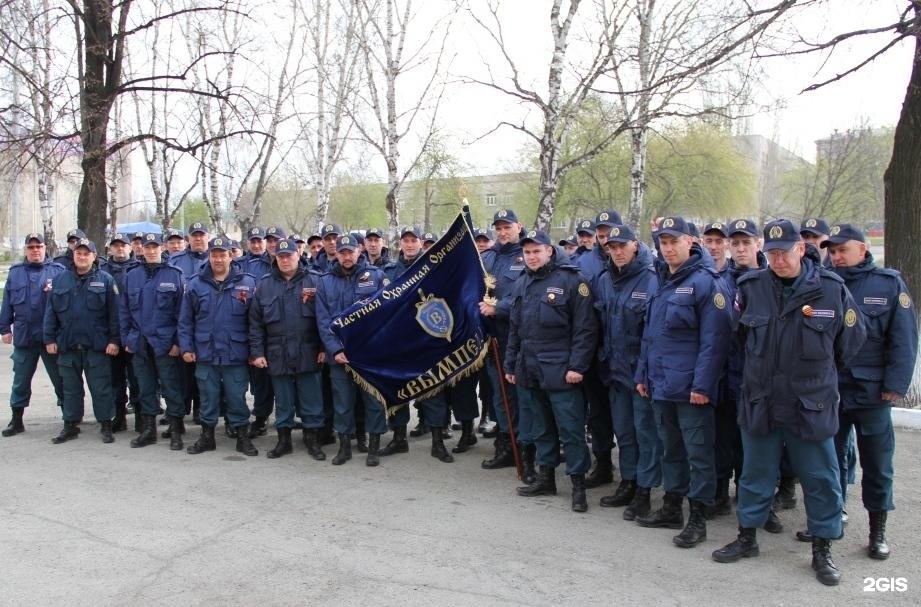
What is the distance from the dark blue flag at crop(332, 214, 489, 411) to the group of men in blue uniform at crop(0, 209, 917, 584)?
21 centimetres

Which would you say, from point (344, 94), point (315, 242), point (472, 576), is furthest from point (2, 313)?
point (344, 94)

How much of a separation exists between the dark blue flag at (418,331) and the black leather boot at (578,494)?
5.11 feet

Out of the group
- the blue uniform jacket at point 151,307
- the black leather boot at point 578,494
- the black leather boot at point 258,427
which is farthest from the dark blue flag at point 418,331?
the blue uniform jacket at point 151,307

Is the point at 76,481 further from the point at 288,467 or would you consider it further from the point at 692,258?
the point at 692,258

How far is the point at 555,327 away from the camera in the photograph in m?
5.70

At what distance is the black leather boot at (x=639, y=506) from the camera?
535 cm

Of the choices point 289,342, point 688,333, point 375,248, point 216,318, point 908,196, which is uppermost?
point 908,196

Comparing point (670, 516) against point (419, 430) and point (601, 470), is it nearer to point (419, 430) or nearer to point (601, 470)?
point (601, 470)

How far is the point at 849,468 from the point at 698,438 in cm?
136

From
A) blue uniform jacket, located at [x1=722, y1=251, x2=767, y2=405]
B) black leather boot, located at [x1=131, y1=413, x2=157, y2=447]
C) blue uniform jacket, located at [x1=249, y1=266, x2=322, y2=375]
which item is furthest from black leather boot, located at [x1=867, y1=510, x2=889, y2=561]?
black leather boot, located at [x1=131, y1=413, x2=157, y2=447]

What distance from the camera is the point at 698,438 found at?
16.0ft

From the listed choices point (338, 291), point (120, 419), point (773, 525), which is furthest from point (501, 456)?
point (120, 419)

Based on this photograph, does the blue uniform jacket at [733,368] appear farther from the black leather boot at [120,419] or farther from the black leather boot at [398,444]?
the black leather boot at [120,419]

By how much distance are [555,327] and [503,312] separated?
2.76 feet
